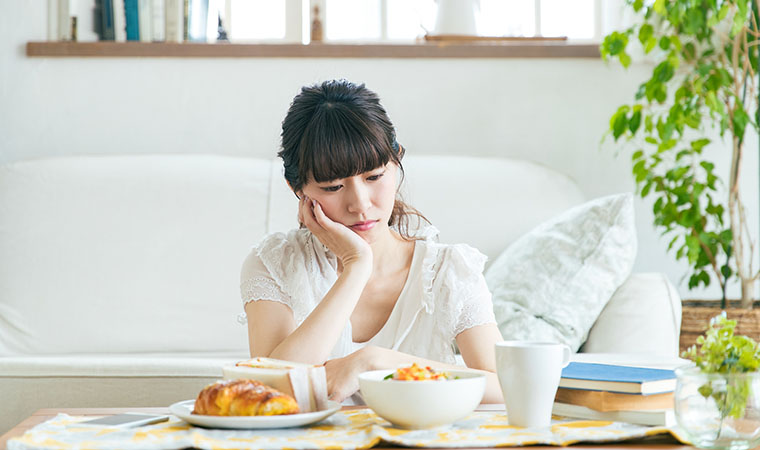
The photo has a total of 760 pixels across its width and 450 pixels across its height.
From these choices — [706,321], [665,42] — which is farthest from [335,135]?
[665,42]

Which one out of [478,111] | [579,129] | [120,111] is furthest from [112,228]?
[579,129]

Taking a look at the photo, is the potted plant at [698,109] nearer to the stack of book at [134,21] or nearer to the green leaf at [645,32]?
the green leaf at [645,32]

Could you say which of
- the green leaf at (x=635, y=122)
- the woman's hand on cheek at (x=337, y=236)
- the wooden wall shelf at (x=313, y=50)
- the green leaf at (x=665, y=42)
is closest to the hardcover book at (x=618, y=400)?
the woman's hand on cheek at (x=337, y=236)

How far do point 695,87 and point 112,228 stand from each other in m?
1.68

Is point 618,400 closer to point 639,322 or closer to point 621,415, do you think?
point 621,415

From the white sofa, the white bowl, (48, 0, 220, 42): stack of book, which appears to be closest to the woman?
the white bowl

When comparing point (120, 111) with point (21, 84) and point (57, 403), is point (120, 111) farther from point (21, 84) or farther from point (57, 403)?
point (57, 403)

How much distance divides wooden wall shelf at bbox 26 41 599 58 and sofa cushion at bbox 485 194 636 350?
0.81 m

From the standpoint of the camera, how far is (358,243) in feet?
4.91

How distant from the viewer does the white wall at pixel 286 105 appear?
2863 millimetres

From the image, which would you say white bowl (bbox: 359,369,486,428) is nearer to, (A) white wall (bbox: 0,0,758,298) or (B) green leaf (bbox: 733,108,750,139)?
(B) green leaf (bbox: 733,108,750,139)

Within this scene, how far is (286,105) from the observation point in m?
2.90

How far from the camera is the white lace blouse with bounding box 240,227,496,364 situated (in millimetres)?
1620

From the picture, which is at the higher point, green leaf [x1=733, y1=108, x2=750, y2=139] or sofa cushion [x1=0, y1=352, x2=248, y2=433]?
green leaf [x1=733, y1=108, x2=750, y2=139]
